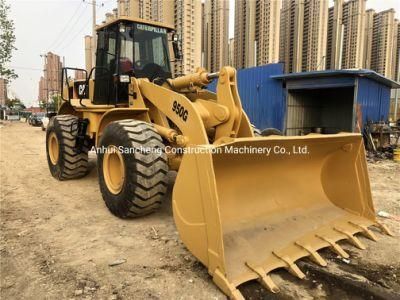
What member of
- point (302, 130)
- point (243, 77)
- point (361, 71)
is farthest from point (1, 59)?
point (361, 71)

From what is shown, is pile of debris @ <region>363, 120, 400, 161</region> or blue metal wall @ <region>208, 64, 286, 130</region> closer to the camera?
pile of debris @ <region>363, 120, 400, 161</region>

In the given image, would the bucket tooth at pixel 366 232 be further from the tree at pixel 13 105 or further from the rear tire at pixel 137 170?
the tree at pixel 13 105

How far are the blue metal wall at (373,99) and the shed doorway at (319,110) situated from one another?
0.81m

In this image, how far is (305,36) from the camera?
21.2 metres

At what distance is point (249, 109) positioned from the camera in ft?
44.6

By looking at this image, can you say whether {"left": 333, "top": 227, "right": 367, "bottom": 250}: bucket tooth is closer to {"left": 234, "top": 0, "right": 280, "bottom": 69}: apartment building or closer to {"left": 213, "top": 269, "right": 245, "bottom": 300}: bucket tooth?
{"left": 213, "top": 269, "right": 245, "bottom": 300}: bucket tooth

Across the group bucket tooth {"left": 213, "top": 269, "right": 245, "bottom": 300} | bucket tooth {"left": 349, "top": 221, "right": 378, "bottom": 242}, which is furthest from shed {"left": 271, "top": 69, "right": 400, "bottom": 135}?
bucket tooth {"left": 213, "top": 269, "right": 245, "bottom": 300}

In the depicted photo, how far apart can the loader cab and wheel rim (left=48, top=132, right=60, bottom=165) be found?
1.46 m

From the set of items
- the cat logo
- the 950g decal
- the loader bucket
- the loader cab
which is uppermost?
the loader cab

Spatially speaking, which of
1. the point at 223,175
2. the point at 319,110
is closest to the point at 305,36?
the point at 319,110

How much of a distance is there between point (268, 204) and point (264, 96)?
9.93 m

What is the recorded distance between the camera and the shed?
10.7 m

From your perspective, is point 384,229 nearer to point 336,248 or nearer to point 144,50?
point 336,248

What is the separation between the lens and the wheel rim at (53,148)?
20.5 ft
